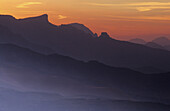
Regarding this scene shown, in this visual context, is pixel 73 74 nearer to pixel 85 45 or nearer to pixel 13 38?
pixel 85 45

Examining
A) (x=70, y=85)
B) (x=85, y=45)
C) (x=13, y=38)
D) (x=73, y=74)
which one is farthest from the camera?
(x=85, y=45)

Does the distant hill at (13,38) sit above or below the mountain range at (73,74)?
above

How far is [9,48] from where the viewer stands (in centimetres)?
7200

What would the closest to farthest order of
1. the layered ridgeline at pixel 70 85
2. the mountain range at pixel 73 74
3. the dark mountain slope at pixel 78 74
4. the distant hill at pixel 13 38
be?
the layered ridgeline at pixel 70 85 < the mountain range at pixel 73 74 < the dark mountain slope at pixel 78 74 < the distant hill at pixel 13 38

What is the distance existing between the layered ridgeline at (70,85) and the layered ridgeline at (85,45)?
Answer: 17.0 feet

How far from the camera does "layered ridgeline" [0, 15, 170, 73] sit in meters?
79.3

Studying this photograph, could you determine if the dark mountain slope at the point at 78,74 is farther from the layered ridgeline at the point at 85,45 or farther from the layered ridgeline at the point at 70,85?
the layered ridgeline at the point at 85,45

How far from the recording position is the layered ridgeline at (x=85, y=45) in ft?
260

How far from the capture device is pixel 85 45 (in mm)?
90062

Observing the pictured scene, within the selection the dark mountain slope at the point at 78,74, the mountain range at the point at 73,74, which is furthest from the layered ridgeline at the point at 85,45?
the dark mountain slope at the point at 78,74

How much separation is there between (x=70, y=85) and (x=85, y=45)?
→ 126 ft

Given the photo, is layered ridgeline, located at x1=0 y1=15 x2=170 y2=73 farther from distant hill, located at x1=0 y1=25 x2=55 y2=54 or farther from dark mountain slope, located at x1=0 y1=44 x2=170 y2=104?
dark mountain slope, located at x1=0 y1=44 x2=170 y2=104

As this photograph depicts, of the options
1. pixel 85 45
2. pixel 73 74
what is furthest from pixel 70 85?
pixel 85 45

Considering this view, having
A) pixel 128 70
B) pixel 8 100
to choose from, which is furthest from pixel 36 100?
A: pixel 128 70
